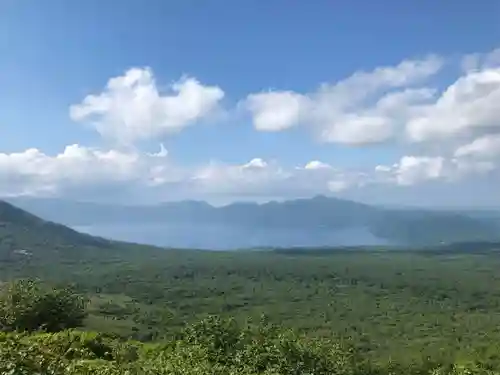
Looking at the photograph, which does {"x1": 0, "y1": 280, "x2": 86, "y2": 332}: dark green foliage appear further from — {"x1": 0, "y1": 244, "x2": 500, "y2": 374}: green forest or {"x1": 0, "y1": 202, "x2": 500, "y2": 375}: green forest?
{"x1": 0, "y1": 244, "x2": 500, "y2": 374}: green forest

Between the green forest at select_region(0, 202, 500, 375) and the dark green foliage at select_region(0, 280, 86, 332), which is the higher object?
the dark green foliage at select_region(0, 280, 86, 332)

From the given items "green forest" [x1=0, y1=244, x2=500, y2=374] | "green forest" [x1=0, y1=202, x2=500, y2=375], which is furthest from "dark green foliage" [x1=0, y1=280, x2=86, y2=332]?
"green forest" [x1=0, y1=244, x2=500, y2=374]

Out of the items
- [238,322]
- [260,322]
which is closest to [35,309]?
[260,322]

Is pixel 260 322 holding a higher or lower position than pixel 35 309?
lower

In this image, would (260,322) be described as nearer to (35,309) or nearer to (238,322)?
(238,322)

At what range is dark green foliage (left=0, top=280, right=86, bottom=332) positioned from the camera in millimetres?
37375

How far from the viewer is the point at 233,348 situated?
35531 mm

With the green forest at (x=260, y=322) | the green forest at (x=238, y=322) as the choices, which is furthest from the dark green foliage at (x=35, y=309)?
the green forest at (x=260, y=322)

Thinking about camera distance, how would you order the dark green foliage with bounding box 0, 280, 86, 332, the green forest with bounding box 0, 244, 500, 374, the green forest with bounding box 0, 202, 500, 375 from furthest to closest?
1. the dark green foliage with bounding box 0, 280, 86, 332
2. the green forest with bounding box 0, 244, 500, 374
3. the green forest with bounding box 0, 202, 500, 375

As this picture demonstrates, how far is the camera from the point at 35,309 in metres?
39.2

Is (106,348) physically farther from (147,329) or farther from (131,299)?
(131,299)

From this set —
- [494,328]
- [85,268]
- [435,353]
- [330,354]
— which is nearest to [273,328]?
[330,354]

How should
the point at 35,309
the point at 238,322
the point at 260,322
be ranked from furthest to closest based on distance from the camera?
1. the point at 238,322
2. the point at 260,322
3. the point at 35,309

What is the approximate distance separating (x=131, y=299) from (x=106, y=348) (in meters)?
114
